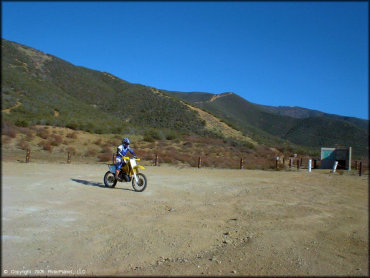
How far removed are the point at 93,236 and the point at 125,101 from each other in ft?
183

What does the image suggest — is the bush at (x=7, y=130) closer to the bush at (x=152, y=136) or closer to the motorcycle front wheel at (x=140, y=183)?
the motorcycle front wheel at (x=140, y=183)

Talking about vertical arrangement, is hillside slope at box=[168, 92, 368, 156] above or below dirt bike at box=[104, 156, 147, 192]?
above

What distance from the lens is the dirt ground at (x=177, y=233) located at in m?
4.23

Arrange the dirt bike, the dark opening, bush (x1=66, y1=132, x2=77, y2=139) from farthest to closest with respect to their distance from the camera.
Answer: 1. bush (x1=66, y1=132, x2=77, y2=139)
2. the dark opening
3. the dirt bike

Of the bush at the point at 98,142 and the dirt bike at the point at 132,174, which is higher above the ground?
the bush at the point at 98,142

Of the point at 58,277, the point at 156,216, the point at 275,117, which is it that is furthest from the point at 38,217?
the point at 275,117

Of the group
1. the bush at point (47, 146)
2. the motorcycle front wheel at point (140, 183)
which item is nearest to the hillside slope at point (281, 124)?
the bush at point (47, 146)

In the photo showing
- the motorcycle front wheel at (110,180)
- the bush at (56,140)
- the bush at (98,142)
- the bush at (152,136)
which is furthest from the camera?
the bush at (152,136)

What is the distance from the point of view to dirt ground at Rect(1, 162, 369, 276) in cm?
423

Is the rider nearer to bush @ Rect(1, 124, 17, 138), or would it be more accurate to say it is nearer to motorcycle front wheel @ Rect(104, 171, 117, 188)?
motorcycle front wheel @ Rect(104, 171, 117, 188)

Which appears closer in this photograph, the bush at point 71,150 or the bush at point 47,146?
the bush at point 47,146

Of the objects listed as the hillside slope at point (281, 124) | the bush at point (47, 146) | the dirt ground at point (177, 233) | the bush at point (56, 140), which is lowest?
the dirt ground at point (177, 233)

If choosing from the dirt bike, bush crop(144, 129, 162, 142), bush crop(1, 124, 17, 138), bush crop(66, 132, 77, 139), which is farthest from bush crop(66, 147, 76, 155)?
bush crop(1, 124, 17, 138)

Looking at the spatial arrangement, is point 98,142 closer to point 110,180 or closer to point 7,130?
point 110,180
